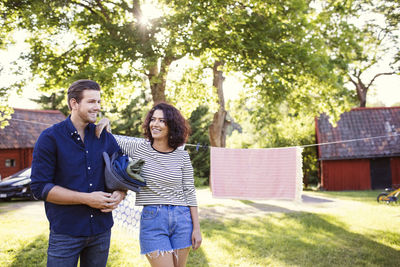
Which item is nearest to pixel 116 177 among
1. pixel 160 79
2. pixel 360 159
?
pixel 160 79

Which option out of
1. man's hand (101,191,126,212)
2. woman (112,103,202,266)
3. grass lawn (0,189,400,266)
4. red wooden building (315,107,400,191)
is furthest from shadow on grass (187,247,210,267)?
red wooden building (315,107,400,191)

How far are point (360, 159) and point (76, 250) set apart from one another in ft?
75.1

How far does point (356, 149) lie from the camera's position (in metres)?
22.3

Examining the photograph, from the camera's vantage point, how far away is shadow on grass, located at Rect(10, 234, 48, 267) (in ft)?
17.7

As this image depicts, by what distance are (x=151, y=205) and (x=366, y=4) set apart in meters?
24.2

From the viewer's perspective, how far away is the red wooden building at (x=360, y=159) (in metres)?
22.1

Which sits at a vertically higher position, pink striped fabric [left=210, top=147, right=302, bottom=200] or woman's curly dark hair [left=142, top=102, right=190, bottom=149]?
woman's curly dark hair [left=142, top=102, right=190, bottom=149]

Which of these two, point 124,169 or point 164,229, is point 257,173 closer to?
point 164,229

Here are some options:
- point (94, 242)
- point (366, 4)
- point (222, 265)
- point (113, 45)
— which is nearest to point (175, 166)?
point (94, 242)

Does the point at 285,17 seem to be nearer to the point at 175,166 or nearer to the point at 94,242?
the point at 175,166

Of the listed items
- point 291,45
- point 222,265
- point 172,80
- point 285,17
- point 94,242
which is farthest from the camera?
point 172,80

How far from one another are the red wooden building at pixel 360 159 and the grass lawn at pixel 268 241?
41.7 ft

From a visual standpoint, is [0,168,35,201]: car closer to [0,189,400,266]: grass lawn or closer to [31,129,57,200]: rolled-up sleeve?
[0,189,400,266]: grass lawn

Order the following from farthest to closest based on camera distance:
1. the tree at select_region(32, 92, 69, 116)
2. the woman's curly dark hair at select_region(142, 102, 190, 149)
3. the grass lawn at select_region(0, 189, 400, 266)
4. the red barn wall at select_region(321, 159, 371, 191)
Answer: the tree at select_region(32, 92, 69, 116)
the red barn wall at select_region(321, 159, 371, 191)
the grass lawn at select_region(0, 189, 400, 266)
the woman's curly dark hair at select_region(142, 102, 190, 149)
